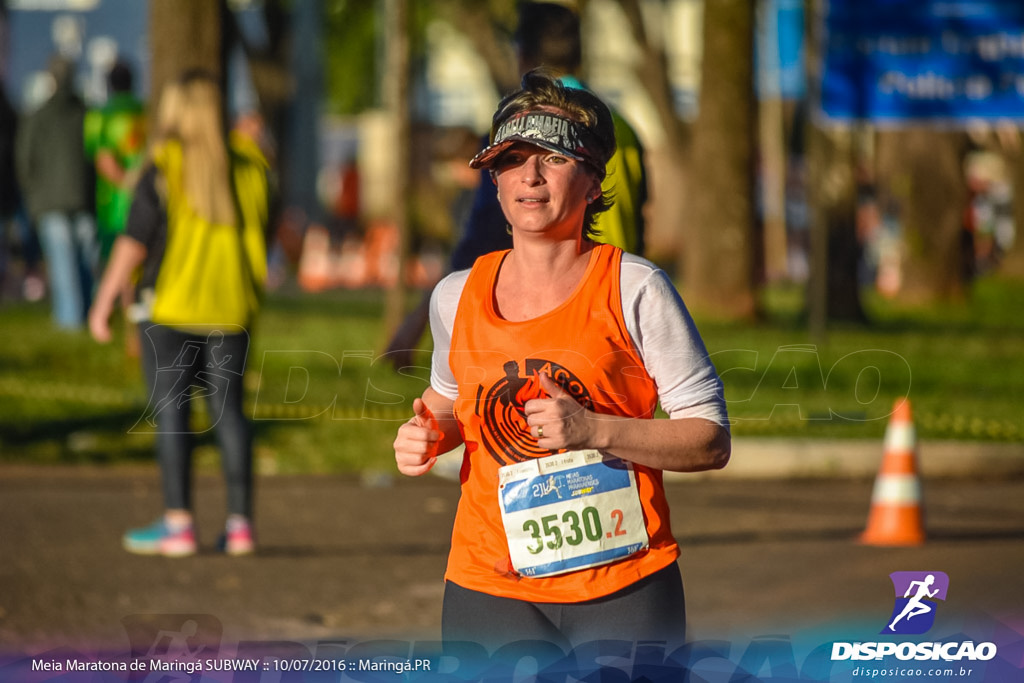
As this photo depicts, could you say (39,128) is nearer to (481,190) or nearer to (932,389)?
(932,389)

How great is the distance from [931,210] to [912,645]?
20401 mm

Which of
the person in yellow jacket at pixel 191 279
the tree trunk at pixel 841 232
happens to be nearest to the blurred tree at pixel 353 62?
the tree trunk at pixel 841 232

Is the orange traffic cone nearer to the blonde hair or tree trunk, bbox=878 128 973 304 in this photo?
the blonde hair

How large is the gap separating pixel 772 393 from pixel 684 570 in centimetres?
647

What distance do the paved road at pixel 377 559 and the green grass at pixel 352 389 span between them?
1.72 ft

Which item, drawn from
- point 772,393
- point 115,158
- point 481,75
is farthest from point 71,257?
point 481,75

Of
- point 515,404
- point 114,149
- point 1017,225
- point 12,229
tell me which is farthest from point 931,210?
point 515,404

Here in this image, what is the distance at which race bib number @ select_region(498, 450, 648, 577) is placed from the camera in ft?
12.4

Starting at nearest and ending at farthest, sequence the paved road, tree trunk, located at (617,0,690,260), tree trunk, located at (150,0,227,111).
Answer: the paved road → tree trunk, located at (150,0,227,111) → tree trunk, located at (617,0,690,260)

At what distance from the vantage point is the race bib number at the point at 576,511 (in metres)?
3.78

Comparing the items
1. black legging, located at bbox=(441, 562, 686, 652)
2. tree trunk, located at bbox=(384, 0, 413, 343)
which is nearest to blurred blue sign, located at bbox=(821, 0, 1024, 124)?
tree trunk, located at bbox=(384, 0, 413, 343)

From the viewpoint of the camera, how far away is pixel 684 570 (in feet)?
27.2

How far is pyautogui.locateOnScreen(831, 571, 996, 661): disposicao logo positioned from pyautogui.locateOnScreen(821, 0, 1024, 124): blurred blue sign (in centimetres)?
1141

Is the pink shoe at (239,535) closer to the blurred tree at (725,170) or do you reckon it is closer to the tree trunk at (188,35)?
the tree trunk at (188,35)
